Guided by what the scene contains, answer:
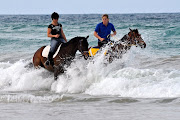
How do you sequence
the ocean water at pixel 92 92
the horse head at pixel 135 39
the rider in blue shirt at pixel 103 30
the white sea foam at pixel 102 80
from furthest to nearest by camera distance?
the rider in blue shirt at pixel 103 30
the horse head at pixel 135 39
the white sea foam at pixel 102 80
the ocean water at pixel 92 92

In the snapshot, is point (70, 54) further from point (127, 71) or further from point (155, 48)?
point (155, 48)

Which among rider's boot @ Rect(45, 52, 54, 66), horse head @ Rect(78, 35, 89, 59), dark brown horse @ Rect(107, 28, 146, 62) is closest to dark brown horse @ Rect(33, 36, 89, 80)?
horse head @ Rect(78, 35, 89, 59)

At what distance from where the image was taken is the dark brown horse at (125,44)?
961 centimetres

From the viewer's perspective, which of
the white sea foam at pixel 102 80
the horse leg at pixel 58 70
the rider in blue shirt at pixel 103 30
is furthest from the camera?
the rider in blue shirt at pixel 103 30

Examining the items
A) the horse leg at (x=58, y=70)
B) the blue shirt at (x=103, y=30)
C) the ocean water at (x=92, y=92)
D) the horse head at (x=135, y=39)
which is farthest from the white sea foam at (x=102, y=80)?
the blue shirt at (x=103, y=30)

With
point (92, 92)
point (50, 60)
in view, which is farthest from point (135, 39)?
point (50, 60)

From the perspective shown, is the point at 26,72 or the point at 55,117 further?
the point at 26,72

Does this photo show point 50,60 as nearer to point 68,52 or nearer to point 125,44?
point 68,52

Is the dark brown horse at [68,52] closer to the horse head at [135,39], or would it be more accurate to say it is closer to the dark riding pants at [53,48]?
the dark riding pants at [53,48]

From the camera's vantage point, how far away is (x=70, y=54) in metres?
9.77

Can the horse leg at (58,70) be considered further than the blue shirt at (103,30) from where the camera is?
No

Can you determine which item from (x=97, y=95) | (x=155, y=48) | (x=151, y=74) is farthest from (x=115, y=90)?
(x=155, y=48)

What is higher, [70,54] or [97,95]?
[70,54]

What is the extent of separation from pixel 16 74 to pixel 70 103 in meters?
4.18
